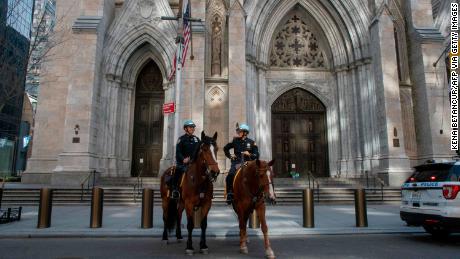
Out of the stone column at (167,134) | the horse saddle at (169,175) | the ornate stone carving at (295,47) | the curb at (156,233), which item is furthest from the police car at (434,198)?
the ornate stone carving at (295,47)

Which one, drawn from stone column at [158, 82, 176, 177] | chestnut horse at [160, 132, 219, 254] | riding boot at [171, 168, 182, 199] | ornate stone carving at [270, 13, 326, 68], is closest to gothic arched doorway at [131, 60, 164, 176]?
stone column at [158, 82, 176, 177]

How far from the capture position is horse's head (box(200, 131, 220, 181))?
17.3 feet

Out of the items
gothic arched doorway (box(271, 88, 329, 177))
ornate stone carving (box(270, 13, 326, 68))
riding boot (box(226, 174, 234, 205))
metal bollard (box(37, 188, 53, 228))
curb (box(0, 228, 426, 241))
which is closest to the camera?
riding boot (box(226, 174, 234, 205))

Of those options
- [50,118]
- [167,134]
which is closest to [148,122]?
[167,134]

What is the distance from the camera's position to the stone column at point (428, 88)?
17703 mm

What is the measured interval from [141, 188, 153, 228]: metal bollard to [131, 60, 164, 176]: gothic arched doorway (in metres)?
11.8

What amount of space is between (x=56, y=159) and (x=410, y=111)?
21.6 meters

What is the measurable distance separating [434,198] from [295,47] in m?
17.0

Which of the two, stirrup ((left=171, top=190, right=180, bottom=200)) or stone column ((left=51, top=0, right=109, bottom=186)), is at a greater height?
stone column ((left=51, top=0, right=109, bottom=186))

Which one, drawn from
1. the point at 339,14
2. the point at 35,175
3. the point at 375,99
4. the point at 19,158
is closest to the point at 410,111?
the point at 375,99

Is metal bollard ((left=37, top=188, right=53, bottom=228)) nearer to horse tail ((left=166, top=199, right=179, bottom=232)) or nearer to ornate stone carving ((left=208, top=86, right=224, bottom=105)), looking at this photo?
horse tail ((left=166, top=199, right=179, bottom=232))

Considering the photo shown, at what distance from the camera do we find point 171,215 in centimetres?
667

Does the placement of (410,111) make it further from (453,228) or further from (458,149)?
(453,228)

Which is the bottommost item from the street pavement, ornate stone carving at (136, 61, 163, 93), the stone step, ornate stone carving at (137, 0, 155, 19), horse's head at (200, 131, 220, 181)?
the street pavement
